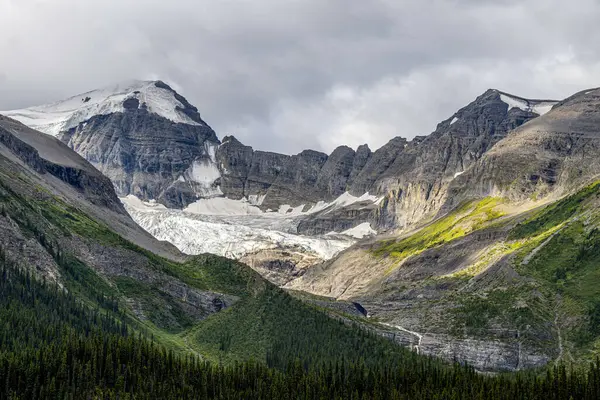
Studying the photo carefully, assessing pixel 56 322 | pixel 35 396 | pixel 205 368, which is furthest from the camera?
pixel 56 322

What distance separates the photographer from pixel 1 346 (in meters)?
174

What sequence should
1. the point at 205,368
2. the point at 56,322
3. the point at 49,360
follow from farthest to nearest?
the point at 56,322 < the point at 205,368 < the point at 49,360

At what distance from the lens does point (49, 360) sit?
16375 centimetres

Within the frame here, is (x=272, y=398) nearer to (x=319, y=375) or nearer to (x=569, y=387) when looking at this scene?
(x=319, y=375)

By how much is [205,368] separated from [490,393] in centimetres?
6517

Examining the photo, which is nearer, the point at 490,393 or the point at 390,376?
the point at 490,393

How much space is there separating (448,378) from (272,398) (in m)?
45.3

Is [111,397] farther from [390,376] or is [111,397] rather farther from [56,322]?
[390,376]

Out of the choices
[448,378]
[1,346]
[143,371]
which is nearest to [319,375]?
[448,378]

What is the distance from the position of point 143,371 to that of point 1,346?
3222 cm

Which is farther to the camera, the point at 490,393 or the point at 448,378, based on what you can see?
the point at 448,378

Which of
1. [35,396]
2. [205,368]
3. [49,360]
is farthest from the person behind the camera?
[205,368]

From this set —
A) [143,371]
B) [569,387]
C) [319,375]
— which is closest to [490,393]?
[569,387]

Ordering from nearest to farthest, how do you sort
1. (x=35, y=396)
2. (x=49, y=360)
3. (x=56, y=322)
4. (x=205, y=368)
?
(x=35, y=396), (x=49, y=360), (x=205, y=368), (x=56, y=322)
